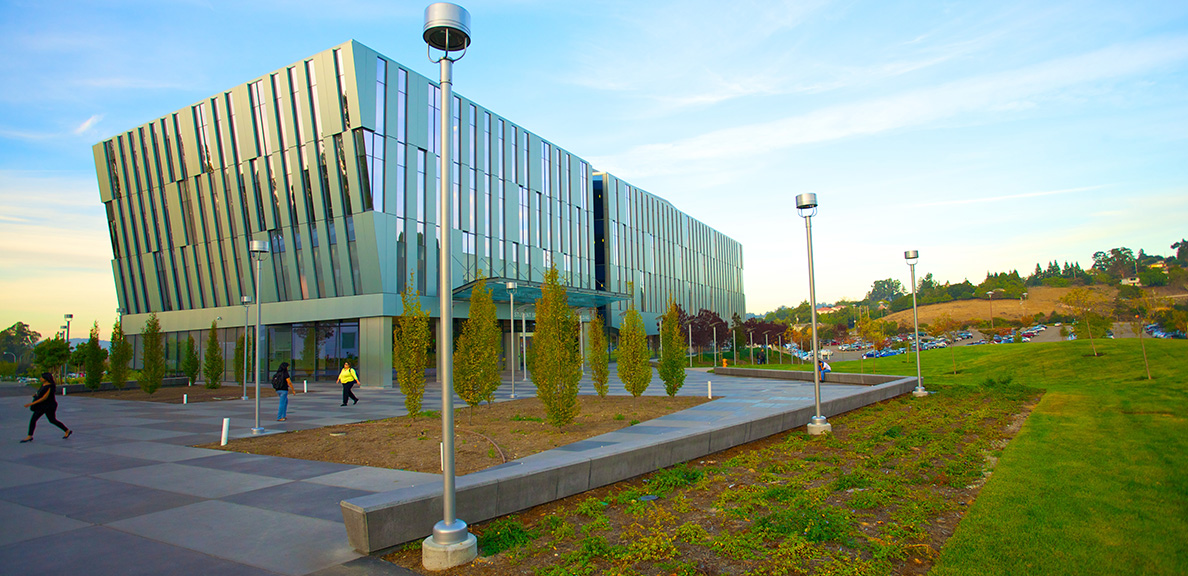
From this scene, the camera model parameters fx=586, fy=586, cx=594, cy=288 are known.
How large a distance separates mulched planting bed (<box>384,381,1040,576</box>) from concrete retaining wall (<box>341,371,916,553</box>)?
0.56 ft

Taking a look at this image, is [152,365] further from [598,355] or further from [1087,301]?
[1087,301]

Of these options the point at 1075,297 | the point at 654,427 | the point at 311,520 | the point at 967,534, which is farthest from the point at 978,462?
the point at 1075,297

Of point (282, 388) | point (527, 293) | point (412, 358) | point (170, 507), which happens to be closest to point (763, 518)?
point (170, 507)

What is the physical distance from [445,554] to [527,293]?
101 feet

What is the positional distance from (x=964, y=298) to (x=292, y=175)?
158m

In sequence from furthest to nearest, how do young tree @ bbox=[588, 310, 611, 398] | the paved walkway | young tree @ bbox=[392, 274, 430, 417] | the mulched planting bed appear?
young tree @ bbox=[588, 310, 611, 398] < young tree @ bbox=[392, 274, 430, 417] < the paved walkway < the mulched planting bed

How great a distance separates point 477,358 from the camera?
14609 millimetres

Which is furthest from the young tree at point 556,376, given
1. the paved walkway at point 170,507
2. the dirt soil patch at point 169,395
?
the dirt soil patch at point 169,395

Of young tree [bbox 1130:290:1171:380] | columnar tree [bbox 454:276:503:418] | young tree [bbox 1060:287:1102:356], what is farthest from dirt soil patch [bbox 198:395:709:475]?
young tree [bbox 1060:287:1102:356]

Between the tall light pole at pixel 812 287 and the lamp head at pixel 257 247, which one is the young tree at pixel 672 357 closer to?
the tall light pole at pixel 812 287

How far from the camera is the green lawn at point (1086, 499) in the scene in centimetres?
506

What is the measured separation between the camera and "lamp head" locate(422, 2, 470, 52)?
584cm

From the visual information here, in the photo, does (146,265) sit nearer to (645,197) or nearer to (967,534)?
(645,197)

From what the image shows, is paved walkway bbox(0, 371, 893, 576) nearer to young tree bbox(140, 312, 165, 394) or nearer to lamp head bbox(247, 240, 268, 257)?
lamp head bbox(247, 240, 268, 257)
